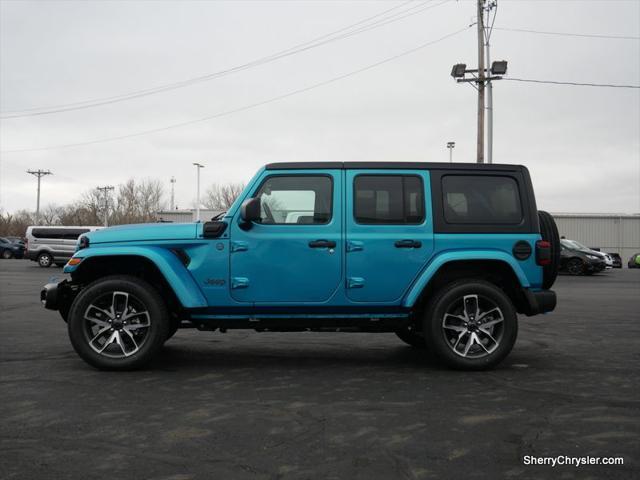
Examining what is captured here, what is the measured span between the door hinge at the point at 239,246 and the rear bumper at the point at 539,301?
2.70 metres

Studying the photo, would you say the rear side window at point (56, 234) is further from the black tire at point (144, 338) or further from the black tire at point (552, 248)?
the black tire at point (552, 248)

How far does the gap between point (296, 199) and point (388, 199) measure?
899 mm

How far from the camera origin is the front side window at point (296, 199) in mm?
5680

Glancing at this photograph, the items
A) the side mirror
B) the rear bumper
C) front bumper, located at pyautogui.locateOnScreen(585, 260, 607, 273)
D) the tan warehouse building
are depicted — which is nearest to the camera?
the side mirror

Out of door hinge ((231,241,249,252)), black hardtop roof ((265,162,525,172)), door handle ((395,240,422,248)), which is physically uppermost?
black hardtop roof ((265,162,525,172))

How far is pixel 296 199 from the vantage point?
18.8 feet

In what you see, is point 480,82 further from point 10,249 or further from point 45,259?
point 10,249

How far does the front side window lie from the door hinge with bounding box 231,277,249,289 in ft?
1.95

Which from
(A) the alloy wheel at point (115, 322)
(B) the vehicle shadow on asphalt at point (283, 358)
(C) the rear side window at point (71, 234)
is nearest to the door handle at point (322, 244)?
(B) the vehicle shadow on asphalt at point (283, 358)

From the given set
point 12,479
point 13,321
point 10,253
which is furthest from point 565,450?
point 10,253

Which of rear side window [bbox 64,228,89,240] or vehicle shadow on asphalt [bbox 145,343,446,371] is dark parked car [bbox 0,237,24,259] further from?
vehicle shadow on asphalt [bbox 145,343,446,371]

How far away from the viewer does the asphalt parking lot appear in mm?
3316

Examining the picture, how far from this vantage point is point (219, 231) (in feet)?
18.2

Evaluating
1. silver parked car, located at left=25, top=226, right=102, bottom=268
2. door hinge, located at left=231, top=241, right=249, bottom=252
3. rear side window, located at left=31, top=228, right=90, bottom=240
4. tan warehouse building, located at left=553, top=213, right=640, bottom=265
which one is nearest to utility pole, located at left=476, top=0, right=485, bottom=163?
silver parked car, located at left=25, top=226, right=102, bottom=268
